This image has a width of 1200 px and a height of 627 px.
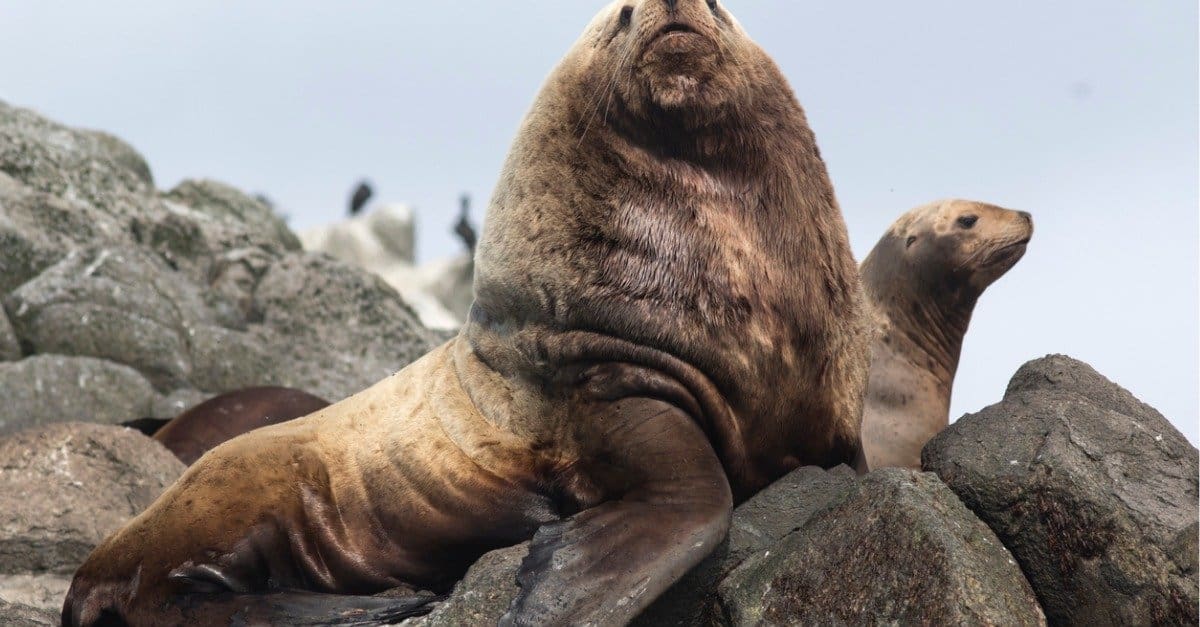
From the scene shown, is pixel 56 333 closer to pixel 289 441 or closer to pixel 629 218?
pixel 289 441

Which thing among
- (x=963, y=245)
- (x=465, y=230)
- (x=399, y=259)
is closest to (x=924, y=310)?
(x=963, y=245)

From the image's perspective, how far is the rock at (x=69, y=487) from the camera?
17.8 ft

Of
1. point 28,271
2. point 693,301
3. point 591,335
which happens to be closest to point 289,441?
point 591,335

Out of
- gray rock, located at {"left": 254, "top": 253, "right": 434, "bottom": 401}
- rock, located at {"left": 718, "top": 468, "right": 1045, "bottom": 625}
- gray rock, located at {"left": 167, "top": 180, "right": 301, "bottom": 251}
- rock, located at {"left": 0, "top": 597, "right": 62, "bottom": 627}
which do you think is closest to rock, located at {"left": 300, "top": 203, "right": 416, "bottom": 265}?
gray rock, located at {"left": 167, "top": 180, "right": 301, "bottom": 251}

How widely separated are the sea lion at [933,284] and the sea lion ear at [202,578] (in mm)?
3366

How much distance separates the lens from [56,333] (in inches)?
342

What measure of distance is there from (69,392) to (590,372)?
5.50 m

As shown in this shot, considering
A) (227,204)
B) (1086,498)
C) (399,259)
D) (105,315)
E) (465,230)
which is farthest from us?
(399,259)

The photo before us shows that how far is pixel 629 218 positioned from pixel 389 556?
1322 mm

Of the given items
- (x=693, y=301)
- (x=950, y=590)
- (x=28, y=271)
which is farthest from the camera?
(x=28, y=271)

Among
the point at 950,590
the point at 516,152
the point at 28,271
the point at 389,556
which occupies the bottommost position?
the point at 950,590

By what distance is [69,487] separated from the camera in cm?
567

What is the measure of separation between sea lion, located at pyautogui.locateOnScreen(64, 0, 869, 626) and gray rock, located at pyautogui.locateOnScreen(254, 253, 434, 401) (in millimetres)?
5618

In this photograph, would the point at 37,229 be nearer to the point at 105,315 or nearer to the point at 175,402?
the point at 105,315
